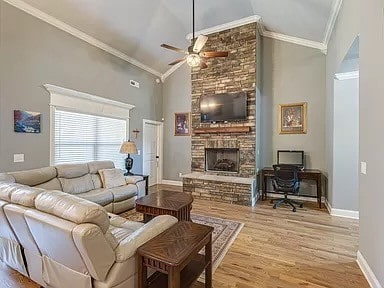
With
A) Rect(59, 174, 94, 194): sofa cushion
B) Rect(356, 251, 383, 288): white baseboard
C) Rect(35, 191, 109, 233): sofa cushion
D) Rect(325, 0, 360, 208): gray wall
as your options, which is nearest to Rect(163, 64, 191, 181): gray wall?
Rect(59, 174, 94, 194): sofa cushion

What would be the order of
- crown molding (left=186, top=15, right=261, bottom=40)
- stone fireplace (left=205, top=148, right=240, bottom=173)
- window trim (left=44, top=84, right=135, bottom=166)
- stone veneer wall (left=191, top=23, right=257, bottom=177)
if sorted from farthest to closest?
1. stone fireplace (left=205, top=148, right=240, bottom=173)
2. stone veneer wall (left=191, top=23, right=257, bottom=177)
3. crown molding (left=186, top=15, right=261, bottom=40)
4. window trim (left=44, top=84, right=135, bottom=166)

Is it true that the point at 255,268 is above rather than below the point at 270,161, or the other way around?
below

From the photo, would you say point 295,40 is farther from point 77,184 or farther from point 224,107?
point 77,184

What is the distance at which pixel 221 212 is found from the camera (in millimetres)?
4387

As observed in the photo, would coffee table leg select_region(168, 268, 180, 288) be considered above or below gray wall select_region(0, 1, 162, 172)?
below

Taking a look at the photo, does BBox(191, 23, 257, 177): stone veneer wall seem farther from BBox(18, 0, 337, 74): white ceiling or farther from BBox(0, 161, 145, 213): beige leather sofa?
BBox(0, 161, 145, 213): beige leather sofa

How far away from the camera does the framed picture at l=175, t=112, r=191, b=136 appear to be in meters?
6.90

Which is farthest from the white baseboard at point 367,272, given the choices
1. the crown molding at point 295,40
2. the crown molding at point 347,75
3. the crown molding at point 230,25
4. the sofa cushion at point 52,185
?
the crown molding at point 230,25

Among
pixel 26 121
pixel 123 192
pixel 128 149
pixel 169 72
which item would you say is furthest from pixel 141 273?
pixel 169 72

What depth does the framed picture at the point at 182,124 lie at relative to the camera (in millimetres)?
6902

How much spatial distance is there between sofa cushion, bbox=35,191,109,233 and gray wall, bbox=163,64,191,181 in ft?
17.3

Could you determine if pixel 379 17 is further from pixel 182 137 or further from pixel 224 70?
pixel 182 137

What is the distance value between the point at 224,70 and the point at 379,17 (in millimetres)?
3783

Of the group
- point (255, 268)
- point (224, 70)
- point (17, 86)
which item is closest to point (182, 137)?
point (224, 70)
